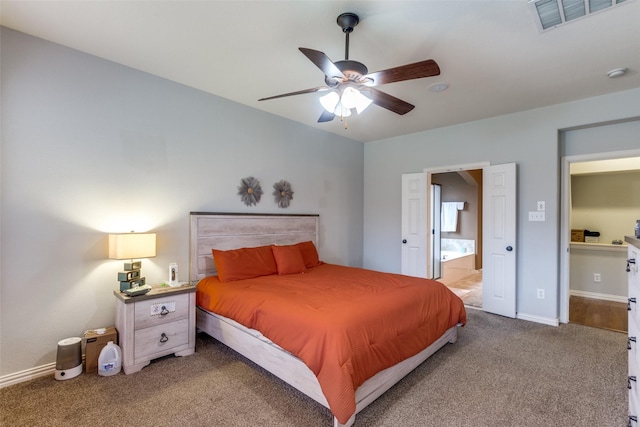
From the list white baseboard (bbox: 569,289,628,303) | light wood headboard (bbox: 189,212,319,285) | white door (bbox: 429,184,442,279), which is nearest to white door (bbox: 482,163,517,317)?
white door (bbox: 429,184,442,279)

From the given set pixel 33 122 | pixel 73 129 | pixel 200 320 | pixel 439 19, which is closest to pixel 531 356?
pixel 439 19

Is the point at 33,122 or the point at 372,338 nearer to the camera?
the point at 372,338

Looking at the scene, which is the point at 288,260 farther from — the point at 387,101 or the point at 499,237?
the point at 499,237

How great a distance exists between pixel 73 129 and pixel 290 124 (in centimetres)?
249

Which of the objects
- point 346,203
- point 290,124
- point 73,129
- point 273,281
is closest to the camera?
point 73,129

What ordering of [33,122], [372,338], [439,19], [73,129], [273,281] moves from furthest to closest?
[273,281] → [73,129] → [33,122] → [439,19] → [372,338]

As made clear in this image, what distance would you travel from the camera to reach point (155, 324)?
2.58m

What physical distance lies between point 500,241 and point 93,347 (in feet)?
14.9

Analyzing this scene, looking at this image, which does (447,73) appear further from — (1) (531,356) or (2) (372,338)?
(1) (531,356)

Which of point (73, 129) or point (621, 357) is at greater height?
point (73, 129)

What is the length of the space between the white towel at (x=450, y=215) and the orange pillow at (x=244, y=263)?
17.4ft

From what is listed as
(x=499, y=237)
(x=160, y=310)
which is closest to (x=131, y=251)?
(x=160, y=310)

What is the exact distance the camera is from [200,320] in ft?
10.2

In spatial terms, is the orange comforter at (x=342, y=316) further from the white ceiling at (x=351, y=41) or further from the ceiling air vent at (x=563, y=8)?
the ceiling air vent at (x=563, y=8)
